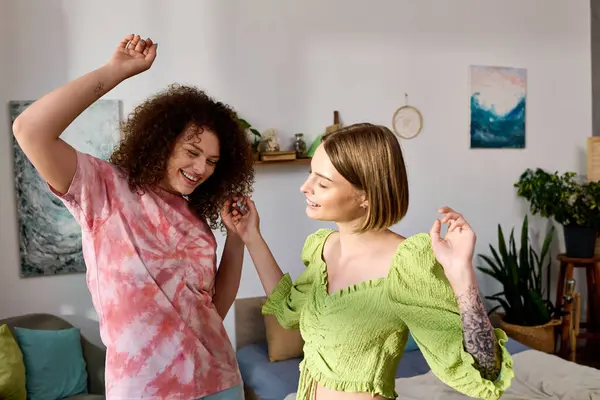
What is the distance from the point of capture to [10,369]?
9.23ft

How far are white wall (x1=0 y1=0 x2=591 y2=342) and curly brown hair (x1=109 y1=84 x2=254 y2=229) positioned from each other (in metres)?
2.00

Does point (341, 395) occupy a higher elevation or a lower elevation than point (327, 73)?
lower

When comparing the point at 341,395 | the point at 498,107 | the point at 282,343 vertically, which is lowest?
the point at 282,343

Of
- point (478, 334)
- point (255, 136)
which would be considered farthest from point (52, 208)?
point (478, 334)

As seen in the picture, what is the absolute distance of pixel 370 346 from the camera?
1251 millimetres

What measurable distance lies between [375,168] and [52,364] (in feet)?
8.11

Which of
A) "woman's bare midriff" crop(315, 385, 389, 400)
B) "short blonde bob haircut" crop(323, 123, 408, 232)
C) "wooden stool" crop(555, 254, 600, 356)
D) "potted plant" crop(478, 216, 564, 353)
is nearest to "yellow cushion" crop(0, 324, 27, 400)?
"woman's bare midriff" crop(315, 385, 389, 400)

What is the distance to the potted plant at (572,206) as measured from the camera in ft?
13.3

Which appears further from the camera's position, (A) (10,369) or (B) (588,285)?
(B) (588,285)

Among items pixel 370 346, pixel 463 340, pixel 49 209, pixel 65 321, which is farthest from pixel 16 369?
pixel 463 340

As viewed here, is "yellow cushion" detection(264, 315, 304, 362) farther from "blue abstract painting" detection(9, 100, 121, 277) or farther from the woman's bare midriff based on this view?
the woman's bare midriff

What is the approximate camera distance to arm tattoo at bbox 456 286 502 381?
1.07 meters

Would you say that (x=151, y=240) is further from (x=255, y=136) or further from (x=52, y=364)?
(x=255, y=136)

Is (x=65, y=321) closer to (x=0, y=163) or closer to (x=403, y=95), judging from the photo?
(x=0, y=163)
